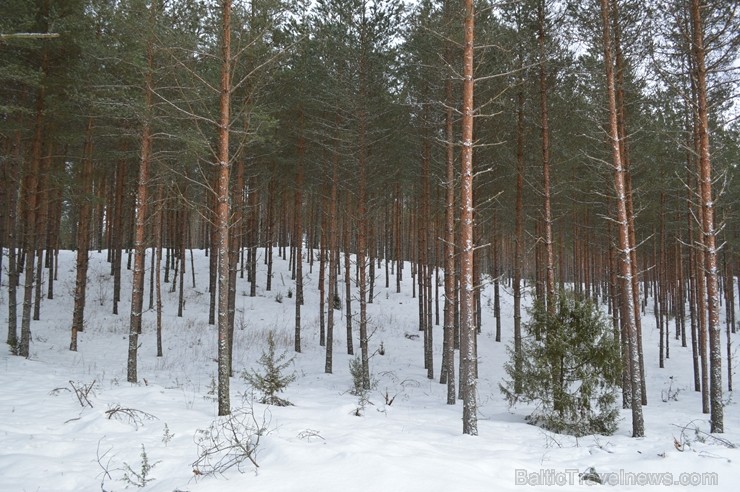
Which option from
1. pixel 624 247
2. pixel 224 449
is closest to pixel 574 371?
pixel 624 247

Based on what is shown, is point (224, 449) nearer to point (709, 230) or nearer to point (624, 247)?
point (624, 247)

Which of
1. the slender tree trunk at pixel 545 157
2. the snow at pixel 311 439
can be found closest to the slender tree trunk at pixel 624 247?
the snow at pixel 311 439

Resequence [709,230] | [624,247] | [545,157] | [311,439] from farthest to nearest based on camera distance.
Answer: [545,157] < [709,230] < [624,247] < [311,439]

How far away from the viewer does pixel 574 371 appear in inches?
342

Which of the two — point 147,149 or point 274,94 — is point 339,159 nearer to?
point 274,94

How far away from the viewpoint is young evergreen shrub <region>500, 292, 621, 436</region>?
27.6 ft

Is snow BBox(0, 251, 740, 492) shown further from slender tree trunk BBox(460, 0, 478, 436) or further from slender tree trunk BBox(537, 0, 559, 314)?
slender tree trunk BBox(537, 0, 559, 314)

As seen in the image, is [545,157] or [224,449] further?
[545,157]

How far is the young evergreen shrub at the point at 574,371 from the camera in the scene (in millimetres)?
8414

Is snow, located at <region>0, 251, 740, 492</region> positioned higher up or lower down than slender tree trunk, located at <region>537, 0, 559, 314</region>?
lower down

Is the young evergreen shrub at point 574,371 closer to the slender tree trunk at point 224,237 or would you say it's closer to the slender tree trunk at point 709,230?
the slender tree trunk at point 709,230

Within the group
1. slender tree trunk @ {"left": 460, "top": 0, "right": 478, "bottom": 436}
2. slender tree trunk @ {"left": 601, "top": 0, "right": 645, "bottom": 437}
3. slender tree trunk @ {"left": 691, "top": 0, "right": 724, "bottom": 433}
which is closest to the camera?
slender tree trunk @ {"left": 460, "top": 0, "right": 478, "bottom": 436}

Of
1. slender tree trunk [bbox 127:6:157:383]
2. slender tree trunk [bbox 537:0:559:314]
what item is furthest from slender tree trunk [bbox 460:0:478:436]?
slender tree trunk [bbox 127:6:157:383]

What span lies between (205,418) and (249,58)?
9.74 metres
